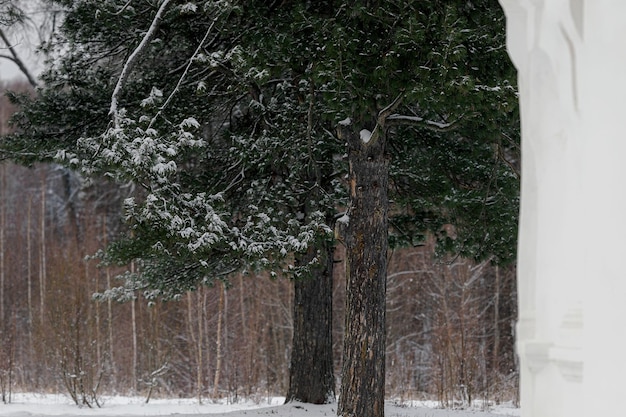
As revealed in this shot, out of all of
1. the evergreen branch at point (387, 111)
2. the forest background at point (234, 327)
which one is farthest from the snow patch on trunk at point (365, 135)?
the forest background at point (234, 327)

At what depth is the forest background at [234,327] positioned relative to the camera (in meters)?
17.9

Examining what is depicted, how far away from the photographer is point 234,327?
22.1 m

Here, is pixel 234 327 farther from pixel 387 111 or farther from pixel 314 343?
pixel 387 111

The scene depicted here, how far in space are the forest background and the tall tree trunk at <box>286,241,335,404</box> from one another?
5.29 metres

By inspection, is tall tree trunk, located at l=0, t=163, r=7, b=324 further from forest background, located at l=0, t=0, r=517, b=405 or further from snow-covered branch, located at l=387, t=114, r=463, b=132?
snow-covered branch, located at l=387, t=114, r=463, b=132

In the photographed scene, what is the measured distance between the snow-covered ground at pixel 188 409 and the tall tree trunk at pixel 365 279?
185cm

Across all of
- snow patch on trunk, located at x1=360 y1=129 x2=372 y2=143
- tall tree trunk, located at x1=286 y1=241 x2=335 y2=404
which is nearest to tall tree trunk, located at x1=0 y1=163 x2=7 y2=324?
tall tree trunk, located at x1=286 y1=241 x2=335 y2=404

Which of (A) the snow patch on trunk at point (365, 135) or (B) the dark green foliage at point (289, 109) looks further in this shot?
(A) the snow patch on trunk at point (365, 135)

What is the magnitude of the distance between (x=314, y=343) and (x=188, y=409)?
179 inches

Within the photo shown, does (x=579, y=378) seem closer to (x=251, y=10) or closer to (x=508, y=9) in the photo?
(x=508, y=9)

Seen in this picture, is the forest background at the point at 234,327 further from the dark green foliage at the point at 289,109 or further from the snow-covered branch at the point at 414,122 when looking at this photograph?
the snow-covered branch at the point at 414,122

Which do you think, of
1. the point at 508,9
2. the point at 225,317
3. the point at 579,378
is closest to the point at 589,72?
the point at 508,9

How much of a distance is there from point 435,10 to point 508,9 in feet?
16.1

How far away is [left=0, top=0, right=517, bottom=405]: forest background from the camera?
17906 millimetres
